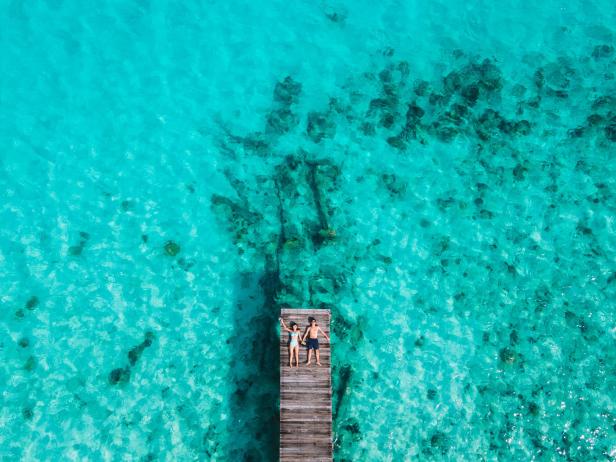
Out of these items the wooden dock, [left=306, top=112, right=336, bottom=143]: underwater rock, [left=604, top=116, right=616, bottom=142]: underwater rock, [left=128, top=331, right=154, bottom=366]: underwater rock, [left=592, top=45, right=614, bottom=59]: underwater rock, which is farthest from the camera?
[left=592, top=45, right=614, bottom=59]: underwater rock

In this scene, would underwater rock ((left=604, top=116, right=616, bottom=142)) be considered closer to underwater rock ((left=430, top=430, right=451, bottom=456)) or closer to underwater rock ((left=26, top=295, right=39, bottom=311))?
underwater rock ((left=430, top=430, right=451, bottom=456))

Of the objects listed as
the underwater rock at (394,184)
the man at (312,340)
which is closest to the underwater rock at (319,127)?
the underwater rock at (394,184)

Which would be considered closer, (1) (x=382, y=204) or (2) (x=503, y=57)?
(1) (x=382, y=204)

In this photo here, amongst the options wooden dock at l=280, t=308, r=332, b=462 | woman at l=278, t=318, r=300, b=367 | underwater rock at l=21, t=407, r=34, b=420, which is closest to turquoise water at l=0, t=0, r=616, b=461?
underwater rock at l=21, t=407, r=34, b=420

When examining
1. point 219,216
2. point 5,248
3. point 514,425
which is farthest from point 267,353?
point 5,248

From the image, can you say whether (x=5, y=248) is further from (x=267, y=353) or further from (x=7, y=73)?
(x=267, y=353)

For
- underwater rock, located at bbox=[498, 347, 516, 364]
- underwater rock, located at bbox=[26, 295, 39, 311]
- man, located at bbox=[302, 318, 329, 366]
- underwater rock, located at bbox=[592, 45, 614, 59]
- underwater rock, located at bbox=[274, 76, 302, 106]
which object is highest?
underwater rock, located at bbox=[592, 45, 614, 59]

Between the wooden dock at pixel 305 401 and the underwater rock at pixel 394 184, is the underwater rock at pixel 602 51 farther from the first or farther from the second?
A: the wooden dock at pixel 305 401

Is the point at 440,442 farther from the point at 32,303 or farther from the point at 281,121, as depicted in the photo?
the point at 32,303
